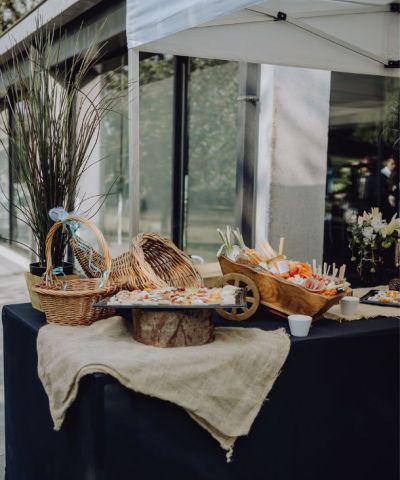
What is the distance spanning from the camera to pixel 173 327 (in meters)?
1.75

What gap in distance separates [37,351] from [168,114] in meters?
4.27

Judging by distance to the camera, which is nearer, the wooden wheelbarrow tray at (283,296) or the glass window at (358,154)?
the wooden wheelbarrow tray at (283,296)

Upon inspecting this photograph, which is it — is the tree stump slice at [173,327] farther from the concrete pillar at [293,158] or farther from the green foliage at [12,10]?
the green foliage at [12,10]

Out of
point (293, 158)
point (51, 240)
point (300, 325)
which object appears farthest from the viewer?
point (293, 158)

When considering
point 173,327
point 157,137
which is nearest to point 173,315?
point 173,327

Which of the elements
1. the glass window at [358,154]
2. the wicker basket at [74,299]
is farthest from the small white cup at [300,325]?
the glass window at [358,154]

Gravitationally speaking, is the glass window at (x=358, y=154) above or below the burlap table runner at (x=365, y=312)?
above

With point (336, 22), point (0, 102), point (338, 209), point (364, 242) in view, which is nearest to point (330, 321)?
point (364, 242)

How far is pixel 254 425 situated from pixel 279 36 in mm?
1870

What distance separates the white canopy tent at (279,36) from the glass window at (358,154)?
4.55 feet

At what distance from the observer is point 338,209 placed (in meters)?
4.89

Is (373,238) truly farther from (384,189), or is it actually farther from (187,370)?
(384,189)

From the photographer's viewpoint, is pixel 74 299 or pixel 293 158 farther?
pixel 293 158

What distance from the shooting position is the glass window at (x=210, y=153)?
5219 mm
